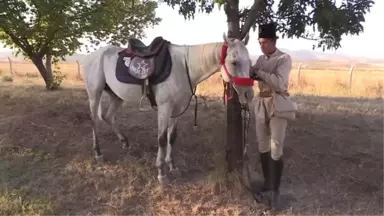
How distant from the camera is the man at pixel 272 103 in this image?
4.04m

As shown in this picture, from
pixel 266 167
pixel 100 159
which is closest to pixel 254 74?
pixel 266 167

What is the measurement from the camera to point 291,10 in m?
4.79

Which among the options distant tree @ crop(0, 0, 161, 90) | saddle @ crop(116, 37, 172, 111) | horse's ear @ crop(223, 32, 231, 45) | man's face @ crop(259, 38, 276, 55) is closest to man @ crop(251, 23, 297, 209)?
man's face @ crop(259, 38, 276, 55)

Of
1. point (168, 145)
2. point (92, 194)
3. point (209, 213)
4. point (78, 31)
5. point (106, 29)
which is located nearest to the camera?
point (209, 213)

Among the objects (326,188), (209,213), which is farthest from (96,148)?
(326,188)

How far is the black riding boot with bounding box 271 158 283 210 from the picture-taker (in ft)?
14.6

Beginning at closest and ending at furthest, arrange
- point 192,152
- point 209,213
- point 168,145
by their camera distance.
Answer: point 209,213 → point 168,145 → point 192,152

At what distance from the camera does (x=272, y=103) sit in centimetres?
420

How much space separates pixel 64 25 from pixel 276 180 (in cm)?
637

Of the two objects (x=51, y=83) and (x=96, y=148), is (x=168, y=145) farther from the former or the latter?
(x=51, y=83)

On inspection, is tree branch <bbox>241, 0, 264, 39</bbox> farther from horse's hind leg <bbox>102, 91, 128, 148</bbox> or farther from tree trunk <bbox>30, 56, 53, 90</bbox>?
tree trunk <bbox>30, 56, 53, 90</bbox>

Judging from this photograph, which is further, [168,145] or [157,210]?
[168,145]

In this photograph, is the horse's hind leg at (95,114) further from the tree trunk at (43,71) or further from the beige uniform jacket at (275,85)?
the tree trunk at (43,71)

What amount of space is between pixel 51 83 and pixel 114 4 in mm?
2999
